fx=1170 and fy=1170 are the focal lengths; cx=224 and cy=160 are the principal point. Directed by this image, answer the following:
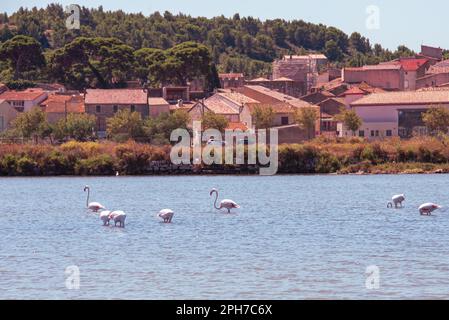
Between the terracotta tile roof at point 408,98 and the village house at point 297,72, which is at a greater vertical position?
the village house at point 297,72

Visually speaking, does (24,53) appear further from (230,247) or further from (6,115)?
(230,247)

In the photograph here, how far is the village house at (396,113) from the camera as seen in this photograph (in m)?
81.9

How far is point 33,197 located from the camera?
152ft

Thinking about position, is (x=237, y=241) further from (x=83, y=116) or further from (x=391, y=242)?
(x=83, y=116)

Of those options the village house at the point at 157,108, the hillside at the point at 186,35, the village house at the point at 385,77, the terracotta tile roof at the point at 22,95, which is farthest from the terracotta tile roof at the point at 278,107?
the hillside at the point at 186,35

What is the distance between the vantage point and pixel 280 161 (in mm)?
64125

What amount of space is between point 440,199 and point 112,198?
12.5 metres

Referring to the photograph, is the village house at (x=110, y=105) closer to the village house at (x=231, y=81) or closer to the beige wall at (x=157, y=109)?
the beige wall at (x=157, y=109)

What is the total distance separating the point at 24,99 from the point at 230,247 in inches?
2703

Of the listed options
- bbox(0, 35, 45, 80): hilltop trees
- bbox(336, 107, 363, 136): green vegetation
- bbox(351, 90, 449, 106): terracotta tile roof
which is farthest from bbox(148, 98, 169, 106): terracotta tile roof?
bbox(0, 35, 45, 80): hilltop trees

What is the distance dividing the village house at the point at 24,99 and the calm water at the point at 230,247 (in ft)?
149

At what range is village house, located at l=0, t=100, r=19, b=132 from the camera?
283 ft

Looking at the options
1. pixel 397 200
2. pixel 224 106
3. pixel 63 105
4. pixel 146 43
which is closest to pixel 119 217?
pixel 397 200

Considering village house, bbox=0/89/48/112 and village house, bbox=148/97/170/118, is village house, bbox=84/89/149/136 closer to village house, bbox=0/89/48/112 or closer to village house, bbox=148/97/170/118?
village house, bbox=148/97/170/118
